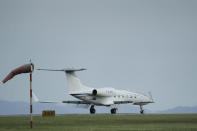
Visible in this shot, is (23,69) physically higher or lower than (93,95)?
lower

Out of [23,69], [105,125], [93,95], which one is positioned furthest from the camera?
[93,95]

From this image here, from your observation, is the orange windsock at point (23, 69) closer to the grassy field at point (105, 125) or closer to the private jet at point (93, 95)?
the grassy field at point (105, 125)

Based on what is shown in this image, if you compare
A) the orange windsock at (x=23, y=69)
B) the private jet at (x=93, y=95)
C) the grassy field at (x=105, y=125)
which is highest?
the private jet at (x=93, y=95)

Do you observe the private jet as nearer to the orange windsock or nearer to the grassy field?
the grassy field

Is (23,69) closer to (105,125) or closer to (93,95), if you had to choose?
(105,125)

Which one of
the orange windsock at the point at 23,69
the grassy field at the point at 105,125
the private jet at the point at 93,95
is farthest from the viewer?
the private jet at the point at 93,95

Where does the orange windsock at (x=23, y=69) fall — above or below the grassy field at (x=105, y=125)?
above

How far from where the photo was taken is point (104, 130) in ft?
88.8

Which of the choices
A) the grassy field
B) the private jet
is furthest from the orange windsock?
the private jet

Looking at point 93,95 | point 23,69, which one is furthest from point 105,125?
point 93,95

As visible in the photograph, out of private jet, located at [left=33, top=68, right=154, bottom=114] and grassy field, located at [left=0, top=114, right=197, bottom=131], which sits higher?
private jet, located at [left=33, top=68, right=154, bottom=114]

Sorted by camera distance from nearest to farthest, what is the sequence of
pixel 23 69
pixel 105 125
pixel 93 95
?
1. pixel 23 69
2. pixel 105 125
3. pixel 93 95

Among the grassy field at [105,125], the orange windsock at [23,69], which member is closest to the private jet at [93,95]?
the grassy field at [105,125]

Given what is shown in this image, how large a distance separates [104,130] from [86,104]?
5700cm
